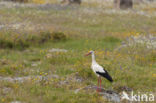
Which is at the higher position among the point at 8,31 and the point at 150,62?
the point at 8,31

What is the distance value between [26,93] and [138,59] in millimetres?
6164

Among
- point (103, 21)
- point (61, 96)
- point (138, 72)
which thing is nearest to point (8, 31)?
point (138, 72)

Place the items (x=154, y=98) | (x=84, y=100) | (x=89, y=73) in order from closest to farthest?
(x=84, y=100) → (x=154, y=98) → (x=89, y=73)

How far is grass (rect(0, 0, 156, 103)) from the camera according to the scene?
8758mm

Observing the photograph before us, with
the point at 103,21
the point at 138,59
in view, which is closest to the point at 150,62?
the point at 138,59

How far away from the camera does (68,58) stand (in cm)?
1301

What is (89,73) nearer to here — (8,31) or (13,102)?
(13,102)

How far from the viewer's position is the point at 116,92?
9.41 meters

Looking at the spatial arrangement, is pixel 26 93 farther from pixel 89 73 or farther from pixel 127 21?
pixel 127 21

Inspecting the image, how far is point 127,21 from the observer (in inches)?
912

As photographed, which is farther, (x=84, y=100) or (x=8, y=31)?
(x=8, y=31)

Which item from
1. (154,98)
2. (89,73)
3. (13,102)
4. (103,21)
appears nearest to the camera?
(13,102)

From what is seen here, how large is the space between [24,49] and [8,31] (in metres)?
1.48

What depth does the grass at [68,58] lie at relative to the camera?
28.7ft
